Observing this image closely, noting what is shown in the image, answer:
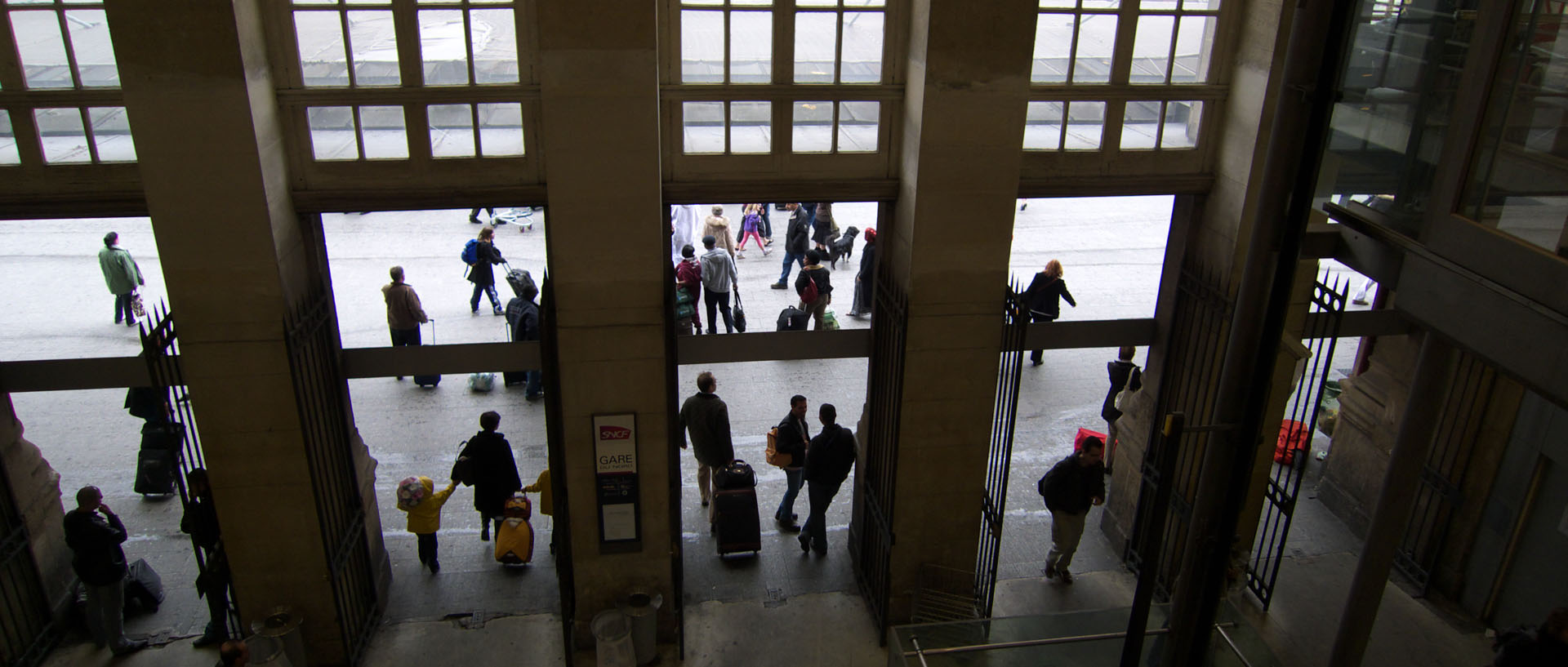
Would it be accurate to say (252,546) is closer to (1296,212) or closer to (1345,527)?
(1296,212)

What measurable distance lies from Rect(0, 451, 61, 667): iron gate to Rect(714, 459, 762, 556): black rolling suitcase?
4781 mm

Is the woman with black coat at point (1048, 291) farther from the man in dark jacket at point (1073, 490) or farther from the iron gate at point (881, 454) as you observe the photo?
the iron gate at point (881, 454)

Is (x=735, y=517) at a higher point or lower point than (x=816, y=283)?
lower

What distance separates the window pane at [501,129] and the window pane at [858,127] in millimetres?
2063

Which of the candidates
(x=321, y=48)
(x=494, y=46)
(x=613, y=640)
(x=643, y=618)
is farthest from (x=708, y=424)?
(x=321, y=48)

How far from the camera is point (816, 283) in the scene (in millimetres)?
11992

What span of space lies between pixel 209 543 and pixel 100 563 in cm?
85

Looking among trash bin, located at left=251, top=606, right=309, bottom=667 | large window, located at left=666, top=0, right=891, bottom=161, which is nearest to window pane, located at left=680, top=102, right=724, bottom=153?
large window, located at left=666, top=0, right=891, bottom=161

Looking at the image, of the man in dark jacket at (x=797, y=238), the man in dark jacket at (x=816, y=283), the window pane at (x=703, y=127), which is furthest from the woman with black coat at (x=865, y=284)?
the window pane at (x=703, y=127)

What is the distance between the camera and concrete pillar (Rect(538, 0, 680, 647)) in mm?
6191

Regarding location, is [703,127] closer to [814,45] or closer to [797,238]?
[814,45]

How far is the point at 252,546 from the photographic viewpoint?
23.4 ft

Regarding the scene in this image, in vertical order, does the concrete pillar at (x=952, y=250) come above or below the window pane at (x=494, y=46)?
below

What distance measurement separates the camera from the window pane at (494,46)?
21.1 ft
